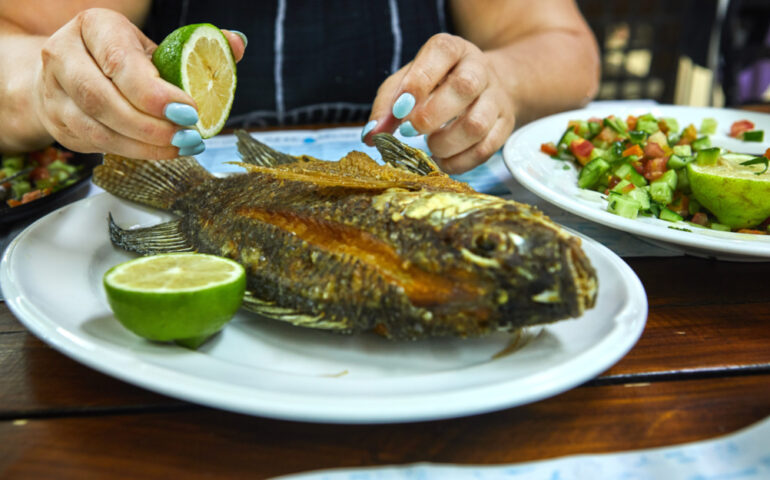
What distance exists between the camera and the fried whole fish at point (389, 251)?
79 centimetres

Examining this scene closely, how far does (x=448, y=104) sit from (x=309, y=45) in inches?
41.0

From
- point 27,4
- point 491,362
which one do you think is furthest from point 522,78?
point 27,4

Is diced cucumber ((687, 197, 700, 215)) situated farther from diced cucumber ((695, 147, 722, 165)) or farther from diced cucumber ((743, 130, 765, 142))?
diced cucumber ((743, 130, 765, 142))

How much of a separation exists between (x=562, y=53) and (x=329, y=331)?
170cm

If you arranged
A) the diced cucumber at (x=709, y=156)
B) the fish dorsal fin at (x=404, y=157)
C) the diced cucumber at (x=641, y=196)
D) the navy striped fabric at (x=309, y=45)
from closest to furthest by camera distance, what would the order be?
the fish dorsal fin at (x=404, y=157) → the diced cucumber at (x=641, y=196) → the diced cucumber at (x=709, y=156) → the navy striped fabric at (x=309, y=45)

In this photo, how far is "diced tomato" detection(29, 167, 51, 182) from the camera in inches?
66.3

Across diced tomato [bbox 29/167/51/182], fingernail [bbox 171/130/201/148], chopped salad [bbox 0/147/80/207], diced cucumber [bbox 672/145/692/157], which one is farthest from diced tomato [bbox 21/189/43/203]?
diced cucumber [bbox 672/145/692/157]

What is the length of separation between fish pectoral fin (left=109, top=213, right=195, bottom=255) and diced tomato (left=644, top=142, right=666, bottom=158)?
1205 mm

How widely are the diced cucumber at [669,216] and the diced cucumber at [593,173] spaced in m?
0.20

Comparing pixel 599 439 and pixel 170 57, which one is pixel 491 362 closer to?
pixel 599 439

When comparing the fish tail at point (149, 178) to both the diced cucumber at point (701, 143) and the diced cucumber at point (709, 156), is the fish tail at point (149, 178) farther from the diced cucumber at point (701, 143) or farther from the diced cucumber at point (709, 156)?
the diced cucumber at point (701, 143)

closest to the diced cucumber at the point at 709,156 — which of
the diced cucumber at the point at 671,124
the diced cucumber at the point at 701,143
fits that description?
the diced cucumber at the point at 701,143

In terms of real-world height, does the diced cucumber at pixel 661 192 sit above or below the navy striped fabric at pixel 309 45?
below

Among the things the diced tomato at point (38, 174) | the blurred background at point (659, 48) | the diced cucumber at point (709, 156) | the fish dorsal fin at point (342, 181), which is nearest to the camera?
the fish dorsal fin at point (342, 181)
